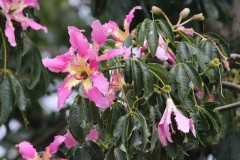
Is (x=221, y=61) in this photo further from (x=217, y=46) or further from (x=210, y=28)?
(x=210, y=28)

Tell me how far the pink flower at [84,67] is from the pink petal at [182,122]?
181mm

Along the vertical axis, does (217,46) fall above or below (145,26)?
below

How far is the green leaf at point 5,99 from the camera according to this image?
2.01m

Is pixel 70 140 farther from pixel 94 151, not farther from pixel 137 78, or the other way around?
pixel 137 78

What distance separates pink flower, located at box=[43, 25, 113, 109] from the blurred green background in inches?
25.2

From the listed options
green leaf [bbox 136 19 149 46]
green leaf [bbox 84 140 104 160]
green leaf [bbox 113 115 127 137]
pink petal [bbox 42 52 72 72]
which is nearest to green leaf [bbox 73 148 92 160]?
green leaf [bbox 84 140 104 160]

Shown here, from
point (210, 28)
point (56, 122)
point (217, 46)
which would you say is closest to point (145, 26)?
point (217, 46)

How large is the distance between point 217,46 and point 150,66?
253mm

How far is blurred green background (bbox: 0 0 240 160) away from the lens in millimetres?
2650

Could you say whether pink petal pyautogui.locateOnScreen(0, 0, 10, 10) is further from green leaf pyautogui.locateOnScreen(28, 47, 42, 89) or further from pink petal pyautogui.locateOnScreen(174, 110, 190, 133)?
pink petal pyautogui.locateOnScreen(174, 110, 190, 133)

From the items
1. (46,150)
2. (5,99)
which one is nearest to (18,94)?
(5,99)

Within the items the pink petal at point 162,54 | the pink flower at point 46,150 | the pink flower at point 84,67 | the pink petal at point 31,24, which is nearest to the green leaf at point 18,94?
the pink petal at point 31,24

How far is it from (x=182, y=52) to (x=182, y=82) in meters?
0.11

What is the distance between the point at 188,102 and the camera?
165 cm
